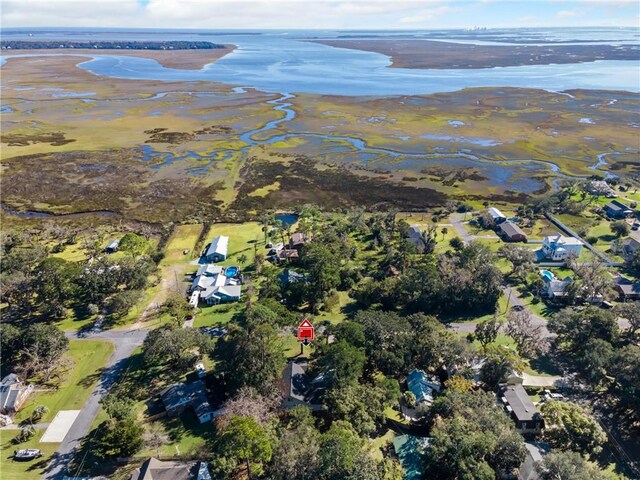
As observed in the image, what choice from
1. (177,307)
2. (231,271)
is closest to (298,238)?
(231,271)

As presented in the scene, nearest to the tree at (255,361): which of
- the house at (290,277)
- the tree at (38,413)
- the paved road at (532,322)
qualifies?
the house at (290,277)

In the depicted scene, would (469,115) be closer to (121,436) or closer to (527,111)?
(527,111)

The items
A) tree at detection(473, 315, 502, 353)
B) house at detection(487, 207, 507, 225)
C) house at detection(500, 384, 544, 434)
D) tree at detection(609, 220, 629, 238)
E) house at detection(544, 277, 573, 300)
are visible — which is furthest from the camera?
house at detection(487, 207, 507, 225)

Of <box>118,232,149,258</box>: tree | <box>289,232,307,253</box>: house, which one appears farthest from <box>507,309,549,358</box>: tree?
<box>118,232,149,258</box>: tree

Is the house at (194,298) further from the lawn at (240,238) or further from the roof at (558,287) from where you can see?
the roof at (558,287)

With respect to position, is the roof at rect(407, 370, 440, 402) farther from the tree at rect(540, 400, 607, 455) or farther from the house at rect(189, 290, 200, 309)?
the house at rect(189, 290, 200, 309)
